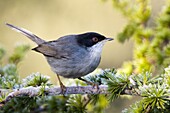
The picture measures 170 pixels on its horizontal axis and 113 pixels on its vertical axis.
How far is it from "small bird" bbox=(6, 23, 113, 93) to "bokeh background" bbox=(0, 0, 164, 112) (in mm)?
3735

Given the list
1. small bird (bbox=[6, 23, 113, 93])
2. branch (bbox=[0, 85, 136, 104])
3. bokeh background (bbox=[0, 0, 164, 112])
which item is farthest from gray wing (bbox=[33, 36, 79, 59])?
bokeh background (bbox=[0, 0, 164, 112])

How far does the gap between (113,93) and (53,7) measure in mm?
5884

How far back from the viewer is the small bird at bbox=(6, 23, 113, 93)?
339 centimetres

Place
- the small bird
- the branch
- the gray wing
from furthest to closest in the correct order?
the gray wing → the small bird → the branch

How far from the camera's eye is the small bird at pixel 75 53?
3.39 m

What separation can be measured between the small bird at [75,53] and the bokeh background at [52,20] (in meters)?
3.74

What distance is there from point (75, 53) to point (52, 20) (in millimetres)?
4597

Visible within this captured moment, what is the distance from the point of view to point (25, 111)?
2.88 meters

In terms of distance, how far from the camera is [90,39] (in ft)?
12.0

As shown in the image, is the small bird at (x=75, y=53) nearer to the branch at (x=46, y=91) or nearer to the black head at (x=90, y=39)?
the black head at (x=90, y=39)

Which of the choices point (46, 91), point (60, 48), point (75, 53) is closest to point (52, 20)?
point (60, 48)

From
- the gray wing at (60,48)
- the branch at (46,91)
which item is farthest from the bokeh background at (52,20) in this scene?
the branch at (46,91)

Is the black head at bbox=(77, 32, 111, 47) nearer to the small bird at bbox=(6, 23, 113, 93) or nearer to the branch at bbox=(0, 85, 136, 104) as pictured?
the small bird at bbox=(6, 23, 113, 93)

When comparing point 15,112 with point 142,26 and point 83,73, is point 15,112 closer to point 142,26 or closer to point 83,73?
point 83,73
